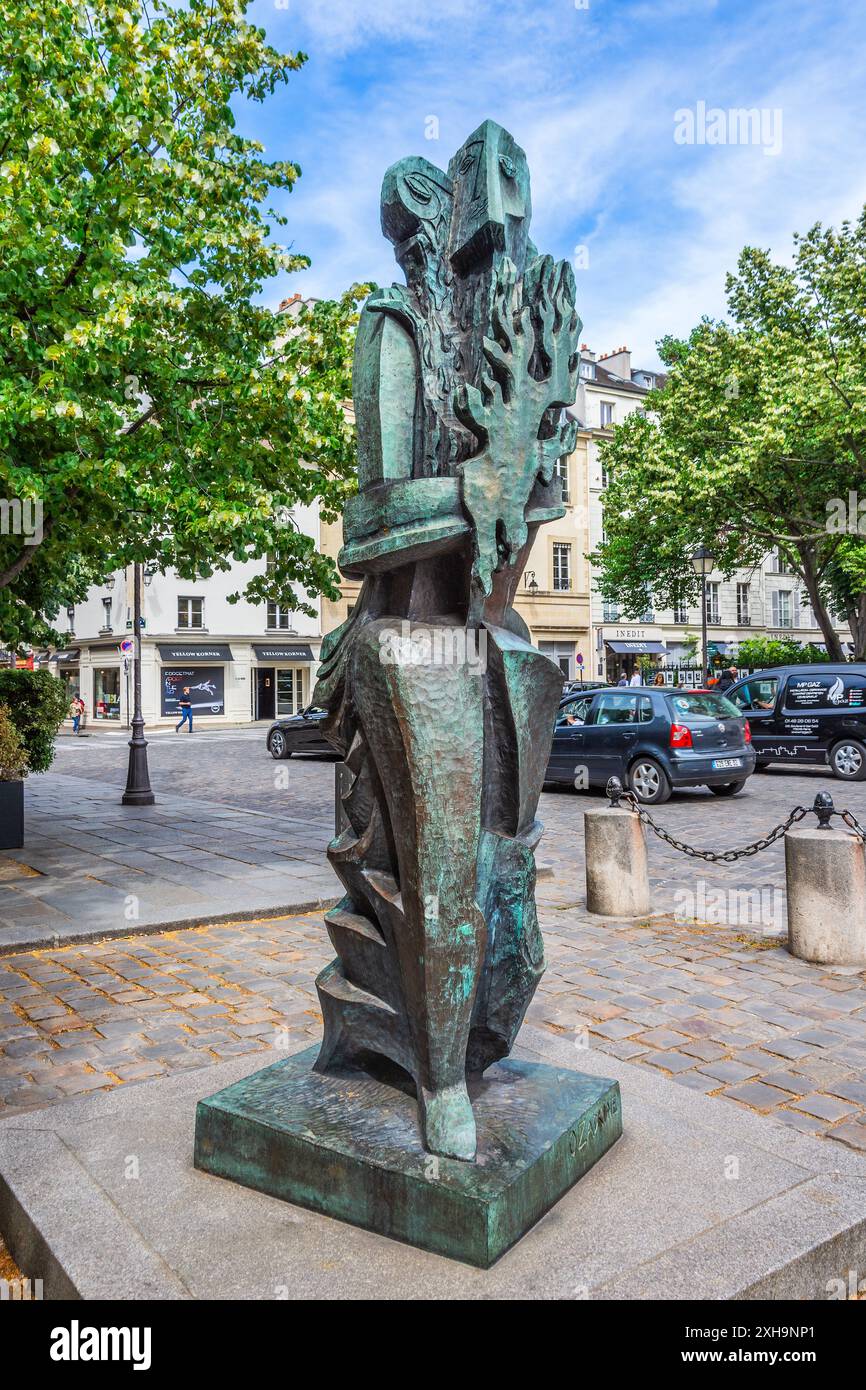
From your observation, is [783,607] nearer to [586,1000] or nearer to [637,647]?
[637,647]

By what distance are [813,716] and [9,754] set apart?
12.6 m

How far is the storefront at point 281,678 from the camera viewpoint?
4247 centimetres

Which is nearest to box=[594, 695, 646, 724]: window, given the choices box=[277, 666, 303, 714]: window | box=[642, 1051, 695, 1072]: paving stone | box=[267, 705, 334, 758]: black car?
box=[267, 705, 334, 758]: black car

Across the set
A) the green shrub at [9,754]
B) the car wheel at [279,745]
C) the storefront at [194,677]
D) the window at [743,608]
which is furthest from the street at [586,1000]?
the window at [743,608]

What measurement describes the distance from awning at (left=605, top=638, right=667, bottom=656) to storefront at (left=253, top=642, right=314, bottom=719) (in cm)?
1593

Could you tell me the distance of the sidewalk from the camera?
707cm

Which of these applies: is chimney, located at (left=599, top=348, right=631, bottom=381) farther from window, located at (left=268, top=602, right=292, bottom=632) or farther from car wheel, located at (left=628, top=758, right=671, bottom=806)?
car wheel, located at (left=628, top=758, right=671, bottom=806)

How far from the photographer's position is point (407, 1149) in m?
2.71

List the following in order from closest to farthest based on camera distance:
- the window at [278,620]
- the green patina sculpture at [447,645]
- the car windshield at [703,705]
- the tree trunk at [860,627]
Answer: the green patina sculpture at [447,645]
the car windshield at [703,705]
the tree trunk at [860,627]
the window at [278,620]

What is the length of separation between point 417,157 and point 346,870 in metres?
2.26

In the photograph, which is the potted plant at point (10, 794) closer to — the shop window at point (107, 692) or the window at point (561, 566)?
the shop window at point (107, 692)

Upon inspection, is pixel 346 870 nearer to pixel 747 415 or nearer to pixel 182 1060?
pixel 182 1060

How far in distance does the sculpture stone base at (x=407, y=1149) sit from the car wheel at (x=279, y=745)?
19.6 m

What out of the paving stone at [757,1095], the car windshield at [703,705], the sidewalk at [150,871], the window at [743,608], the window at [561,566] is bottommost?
the paving stone at [757,1095]
